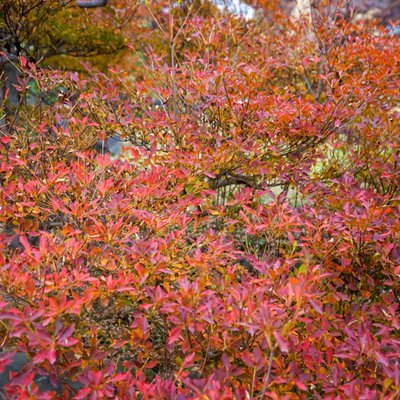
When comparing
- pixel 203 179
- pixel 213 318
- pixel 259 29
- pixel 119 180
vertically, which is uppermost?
pixel 259 29

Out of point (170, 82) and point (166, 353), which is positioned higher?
point (170, 82)

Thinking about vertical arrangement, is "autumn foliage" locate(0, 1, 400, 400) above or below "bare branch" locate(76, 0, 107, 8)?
below

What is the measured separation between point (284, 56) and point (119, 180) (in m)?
3.71

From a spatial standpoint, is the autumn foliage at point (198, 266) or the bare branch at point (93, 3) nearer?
the autumn foliage at point (198, 266)

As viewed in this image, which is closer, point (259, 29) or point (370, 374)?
point (370, 374)

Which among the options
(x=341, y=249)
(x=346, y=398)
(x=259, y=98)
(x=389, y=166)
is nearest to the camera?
(x=346, y=398)

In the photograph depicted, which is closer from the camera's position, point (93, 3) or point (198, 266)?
point (198, 266)

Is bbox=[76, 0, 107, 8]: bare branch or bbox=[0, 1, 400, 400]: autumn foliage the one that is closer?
bbox=[0, 1, 400, 400]: autumn foliage

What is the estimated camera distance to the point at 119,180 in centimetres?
251

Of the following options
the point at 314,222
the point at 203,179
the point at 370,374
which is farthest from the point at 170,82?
the point at 370,374

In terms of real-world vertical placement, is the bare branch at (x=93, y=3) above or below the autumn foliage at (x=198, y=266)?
above

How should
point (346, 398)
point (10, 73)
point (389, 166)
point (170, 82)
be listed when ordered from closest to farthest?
1. point (346, 398)
2. point (389, 166)
3. point (170, 82)
4. point (10, 73)

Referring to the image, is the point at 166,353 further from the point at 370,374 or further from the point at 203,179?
the point at 203,179

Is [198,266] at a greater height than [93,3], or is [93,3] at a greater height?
[93,3]
